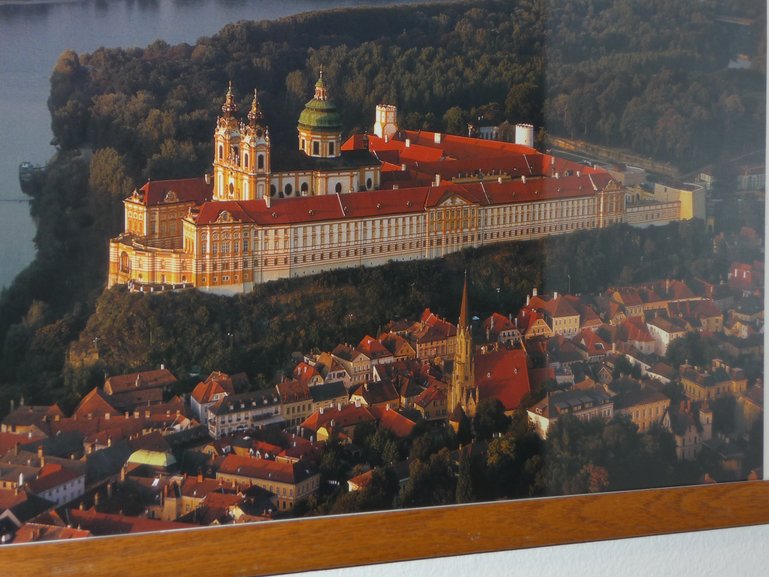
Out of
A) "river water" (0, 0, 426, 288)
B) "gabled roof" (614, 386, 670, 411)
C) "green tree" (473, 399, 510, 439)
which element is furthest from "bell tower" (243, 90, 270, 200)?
"gabled roof" (614, 386, 670, 411)

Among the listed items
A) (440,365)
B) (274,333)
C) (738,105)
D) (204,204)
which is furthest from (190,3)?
(738,105)

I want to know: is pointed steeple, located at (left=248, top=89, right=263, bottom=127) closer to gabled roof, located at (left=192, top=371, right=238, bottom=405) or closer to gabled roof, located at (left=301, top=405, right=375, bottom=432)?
gabled roof, located at (left=192, top=371, right=238, bottom=405)

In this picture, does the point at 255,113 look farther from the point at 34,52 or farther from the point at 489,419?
the point at 489,419

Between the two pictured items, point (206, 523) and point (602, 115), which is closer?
point (206, 523)

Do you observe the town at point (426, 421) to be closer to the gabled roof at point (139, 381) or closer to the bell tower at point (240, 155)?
the gabled roof at point (139, 381)

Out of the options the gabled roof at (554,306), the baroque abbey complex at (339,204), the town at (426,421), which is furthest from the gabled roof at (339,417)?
the gabled roof at (554,306)

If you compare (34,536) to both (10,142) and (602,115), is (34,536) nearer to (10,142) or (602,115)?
(10,142)

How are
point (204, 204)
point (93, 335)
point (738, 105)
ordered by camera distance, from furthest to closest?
point (738, 105) < point (204, 204) < point (93, 335)
